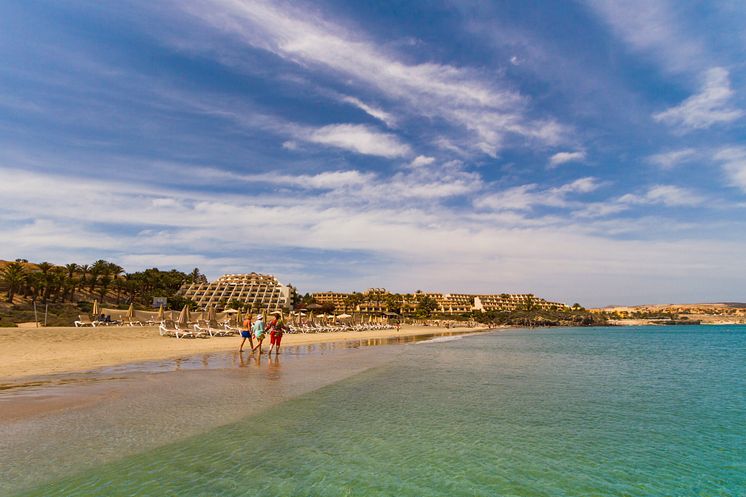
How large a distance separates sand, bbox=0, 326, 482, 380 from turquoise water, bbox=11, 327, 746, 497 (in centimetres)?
1101

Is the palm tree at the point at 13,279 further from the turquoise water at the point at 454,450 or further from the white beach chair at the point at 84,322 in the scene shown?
the turquoise water at the point at 454,450

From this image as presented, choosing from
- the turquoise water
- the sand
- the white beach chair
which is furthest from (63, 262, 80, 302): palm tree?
the turquoise water

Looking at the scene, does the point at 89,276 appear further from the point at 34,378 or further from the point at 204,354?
the point at 34,378

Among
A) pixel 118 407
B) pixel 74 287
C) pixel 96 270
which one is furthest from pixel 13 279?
pixel 118 407

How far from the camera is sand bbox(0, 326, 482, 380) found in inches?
619

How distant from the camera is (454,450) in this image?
715cm

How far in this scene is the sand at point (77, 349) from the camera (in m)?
15.7

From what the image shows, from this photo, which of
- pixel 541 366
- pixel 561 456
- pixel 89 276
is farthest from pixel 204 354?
pixel 89 276

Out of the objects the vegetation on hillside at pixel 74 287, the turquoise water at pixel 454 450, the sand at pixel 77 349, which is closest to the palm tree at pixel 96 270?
the vegetation on hillside at pixel 74 287

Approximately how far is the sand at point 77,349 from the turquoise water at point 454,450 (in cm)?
1101

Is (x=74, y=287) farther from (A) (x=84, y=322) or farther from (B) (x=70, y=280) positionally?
(A) (x=84, y=322)

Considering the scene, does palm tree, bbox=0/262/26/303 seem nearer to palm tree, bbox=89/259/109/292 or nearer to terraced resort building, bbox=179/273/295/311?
palm tree, bbox=89/259/109/292

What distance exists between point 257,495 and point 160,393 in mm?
7261

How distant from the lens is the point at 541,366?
69.6 feet
